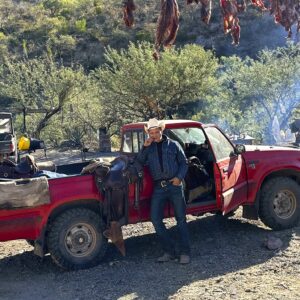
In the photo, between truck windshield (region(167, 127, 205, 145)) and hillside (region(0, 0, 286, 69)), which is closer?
truck windshield (region(167, 127, 205, 145))

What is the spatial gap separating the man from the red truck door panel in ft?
2.33

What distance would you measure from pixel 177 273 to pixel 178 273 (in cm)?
1

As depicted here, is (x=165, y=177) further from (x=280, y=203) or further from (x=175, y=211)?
(x=280, y=203)

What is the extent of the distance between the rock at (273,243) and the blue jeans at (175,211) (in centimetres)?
103

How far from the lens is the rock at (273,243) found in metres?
5.78

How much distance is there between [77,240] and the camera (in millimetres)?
5535

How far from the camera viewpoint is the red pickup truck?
5383 mm

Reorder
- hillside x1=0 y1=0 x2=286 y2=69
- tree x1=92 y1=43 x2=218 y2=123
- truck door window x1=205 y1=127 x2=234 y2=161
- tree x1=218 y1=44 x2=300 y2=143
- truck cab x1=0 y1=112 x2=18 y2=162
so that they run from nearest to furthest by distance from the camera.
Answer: truck door window x1=205 y1=127 x2=234 y2=161
truck cab x1=0 y1=112 x2=18 y2=162
tree x1=92 y1=43 x2=218 y2=123
tree x1=218 y1=44 x2=300 y2=143
hillside x1=0 y1=0 x2=286 y2=69

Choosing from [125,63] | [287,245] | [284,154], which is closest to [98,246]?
[287,245]

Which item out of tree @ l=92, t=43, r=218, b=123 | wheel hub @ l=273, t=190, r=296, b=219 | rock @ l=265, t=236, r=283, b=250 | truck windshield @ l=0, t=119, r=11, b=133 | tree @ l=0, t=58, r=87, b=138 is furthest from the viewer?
tree @ l=0, t=58, r=87, b=138

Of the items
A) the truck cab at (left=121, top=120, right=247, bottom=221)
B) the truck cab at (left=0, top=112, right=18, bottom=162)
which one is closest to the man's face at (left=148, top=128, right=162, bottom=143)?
the truck cab at (left=121, top=120, right=247, bottom=221)

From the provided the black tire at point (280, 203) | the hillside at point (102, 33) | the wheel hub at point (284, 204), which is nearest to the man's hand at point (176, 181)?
the black tire at point (280, 203)

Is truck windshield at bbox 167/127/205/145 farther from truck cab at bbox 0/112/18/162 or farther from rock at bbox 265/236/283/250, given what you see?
truck cab at bbox 0/112/18/162

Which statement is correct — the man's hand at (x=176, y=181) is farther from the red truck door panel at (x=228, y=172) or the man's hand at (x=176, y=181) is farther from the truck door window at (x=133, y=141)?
the truck door window at (x=133, y=141)
